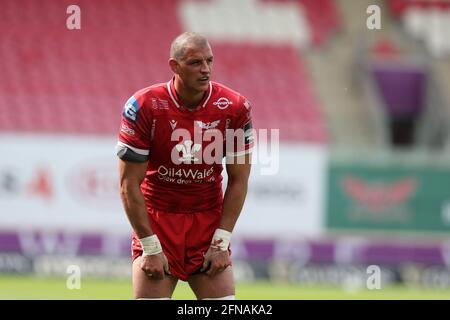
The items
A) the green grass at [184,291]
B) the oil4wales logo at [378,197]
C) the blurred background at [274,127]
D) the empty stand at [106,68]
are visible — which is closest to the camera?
the green grass at [184,291]

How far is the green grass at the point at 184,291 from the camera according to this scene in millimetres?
12672

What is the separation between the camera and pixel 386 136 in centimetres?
1872

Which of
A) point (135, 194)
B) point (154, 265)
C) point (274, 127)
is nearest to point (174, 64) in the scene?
point (135, 194)

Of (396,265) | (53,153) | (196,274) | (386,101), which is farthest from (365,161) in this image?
(196,274)

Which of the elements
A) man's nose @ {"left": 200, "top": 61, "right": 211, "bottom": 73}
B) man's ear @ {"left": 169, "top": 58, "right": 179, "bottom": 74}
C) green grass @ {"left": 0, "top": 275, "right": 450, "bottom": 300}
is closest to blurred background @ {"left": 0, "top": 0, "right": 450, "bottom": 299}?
green grass @ {"left": 0, "top": 275, "right": 450, "bottom": 300}

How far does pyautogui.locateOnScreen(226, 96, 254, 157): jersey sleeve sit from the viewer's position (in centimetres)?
692

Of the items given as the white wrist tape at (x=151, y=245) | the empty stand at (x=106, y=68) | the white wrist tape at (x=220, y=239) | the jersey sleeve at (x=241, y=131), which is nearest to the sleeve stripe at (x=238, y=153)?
the jersey sleeve at (x=241, y=131)

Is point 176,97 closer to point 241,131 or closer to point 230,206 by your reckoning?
point 241,131

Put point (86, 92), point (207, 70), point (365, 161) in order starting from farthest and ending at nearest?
point (86, 92)
point (365, 161)
point (207, 70)

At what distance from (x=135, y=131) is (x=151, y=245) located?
0.72 metres

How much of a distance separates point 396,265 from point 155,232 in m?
9.78

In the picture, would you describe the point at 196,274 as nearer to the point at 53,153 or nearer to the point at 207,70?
the point at 207,70

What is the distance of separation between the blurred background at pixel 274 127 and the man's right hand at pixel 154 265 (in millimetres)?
5729

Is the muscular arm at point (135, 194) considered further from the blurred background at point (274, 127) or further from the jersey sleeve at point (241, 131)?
the blurred background at point (274, 127)
